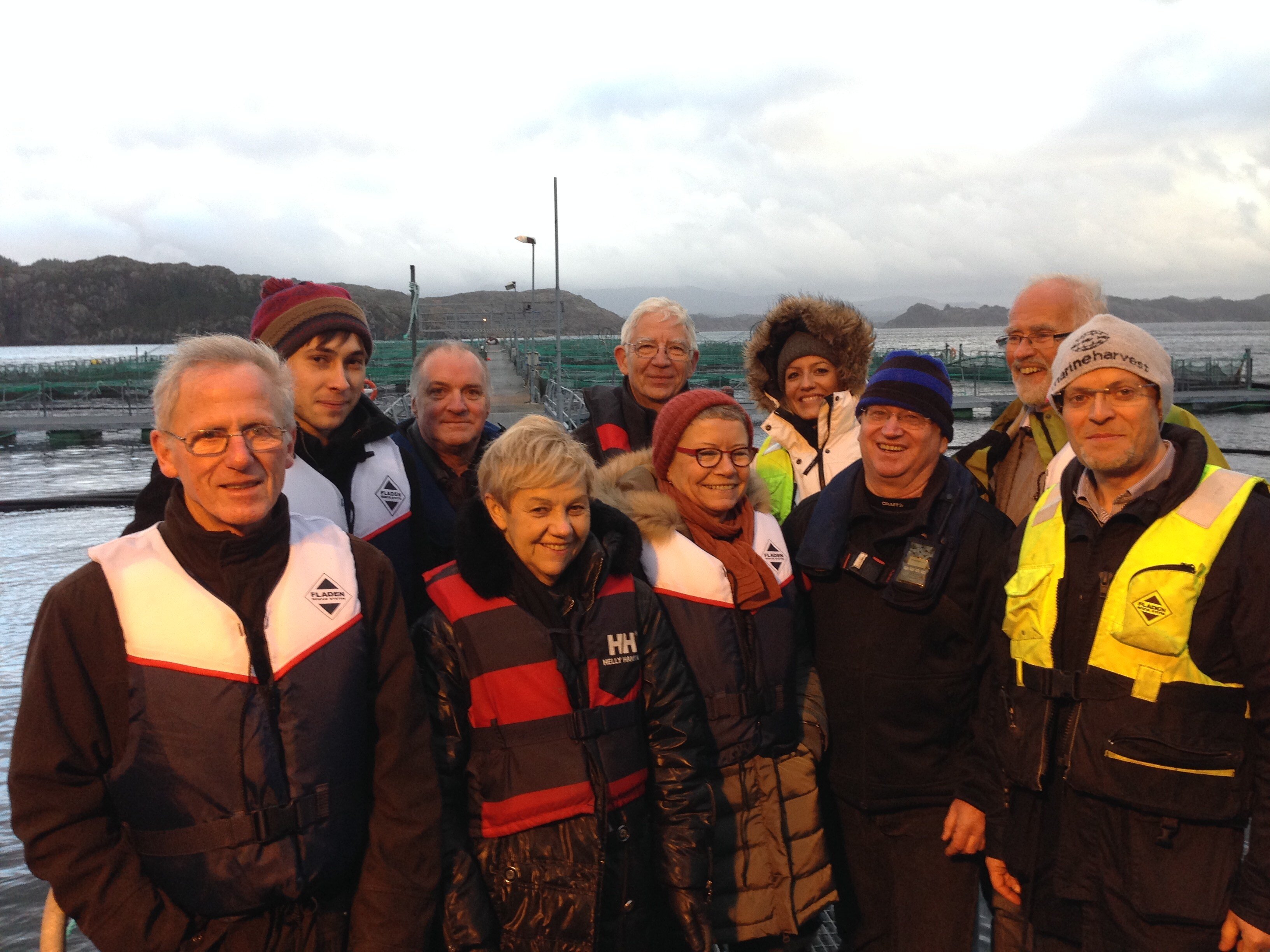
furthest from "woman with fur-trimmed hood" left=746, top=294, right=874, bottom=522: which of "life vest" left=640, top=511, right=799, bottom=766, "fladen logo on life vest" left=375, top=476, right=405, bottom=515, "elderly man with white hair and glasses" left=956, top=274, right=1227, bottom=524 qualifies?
"fladen logo on life vest" left=375, top=476, right=405, bottom=515

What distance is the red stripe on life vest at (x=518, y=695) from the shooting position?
2301mm

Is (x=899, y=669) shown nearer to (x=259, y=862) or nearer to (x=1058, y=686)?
(x=1058, y=686)

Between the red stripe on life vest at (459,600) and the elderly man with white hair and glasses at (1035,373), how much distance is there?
1.93 meters

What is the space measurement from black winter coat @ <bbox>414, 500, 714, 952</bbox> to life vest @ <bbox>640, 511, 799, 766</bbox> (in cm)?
12

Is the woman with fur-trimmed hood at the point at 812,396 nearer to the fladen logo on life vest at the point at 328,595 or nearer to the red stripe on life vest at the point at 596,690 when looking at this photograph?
the red stripe on life vest at the point at 596,690

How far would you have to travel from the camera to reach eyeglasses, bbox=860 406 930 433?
2.87 m

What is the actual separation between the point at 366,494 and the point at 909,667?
1.85 m

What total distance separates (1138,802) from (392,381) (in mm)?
39523

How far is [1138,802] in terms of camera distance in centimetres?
225

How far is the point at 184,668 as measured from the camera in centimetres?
180

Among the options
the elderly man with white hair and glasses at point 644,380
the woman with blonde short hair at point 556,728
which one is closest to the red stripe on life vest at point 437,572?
the woman with blonde short hair at point 556,728

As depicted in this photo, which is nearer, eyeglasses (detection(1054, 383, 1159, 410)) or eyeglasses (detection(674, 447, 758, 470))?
eyeglasses (detection(1054, 383, 1159, 410))

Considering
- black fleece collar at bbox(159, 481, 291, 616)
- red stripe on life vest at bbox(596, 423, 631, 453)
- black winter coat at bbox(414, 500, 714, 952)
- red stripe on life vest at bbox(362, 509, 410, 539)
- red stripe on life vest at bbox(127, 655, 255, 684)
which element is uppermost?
red stripe on life vest at bbox(596, 423, 631, 453)

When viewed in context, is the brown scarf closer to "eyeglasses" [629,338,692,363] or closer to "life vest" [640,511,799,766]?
"life vest" [640,511,799,766]
